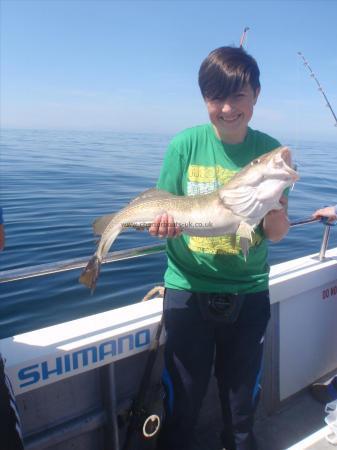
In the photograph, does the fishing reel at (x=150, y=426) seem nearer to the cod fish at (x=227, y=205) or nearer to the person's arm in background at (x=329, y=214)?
the cod fish at (x=227, y=205)

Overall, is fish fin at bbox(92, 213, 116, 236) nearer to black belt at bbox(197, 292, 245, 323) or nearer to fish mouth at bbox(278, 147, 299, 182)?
black belt at bbox(197, 292, 245, 323)

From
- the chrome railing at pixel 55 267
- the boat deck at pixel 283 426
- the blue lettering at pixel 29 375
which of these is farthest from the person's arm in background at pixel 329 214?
the blue lettering at pixel 29 375

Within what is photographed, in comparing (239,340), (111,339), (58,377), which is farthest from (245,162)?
(58,377)

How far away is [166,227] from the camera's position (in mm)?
2404

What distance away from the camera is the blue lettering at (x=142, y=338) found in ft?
8.93

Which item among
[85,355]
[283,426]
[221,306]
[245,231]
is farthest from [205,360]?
[283,426]

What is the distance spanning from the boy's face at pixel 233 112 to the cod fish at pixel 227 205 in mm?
252

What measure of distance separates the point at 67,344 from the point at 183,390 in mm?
787

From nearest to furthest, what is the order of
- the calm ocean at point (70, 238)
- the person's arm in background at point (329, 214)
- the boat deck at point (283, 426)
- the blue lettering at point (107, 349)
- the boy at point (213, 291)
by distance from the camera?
the boy at point (213, 291), the blue lettering at point (107, 349), the boat deck at point (283, 426), the person's arm in background at point (329, 214), the calm ocean at point (70, 238)

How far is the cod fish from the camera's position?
7.38ft

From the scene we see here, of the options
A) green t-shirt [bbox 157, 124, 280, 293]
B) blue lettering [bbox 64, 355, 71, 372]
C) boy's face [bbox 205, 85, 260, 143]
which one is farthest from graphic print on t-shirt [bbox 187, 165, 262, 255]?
blue lettering [bbox 64, 355, 71, 372]

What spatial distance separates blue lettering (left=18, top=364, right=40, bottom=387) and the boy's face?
179 centimetres

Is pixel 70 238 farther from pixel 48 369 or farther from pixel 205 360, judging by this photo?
pixel 205 360

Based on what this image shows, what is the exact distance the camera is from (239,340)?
2.46 m
